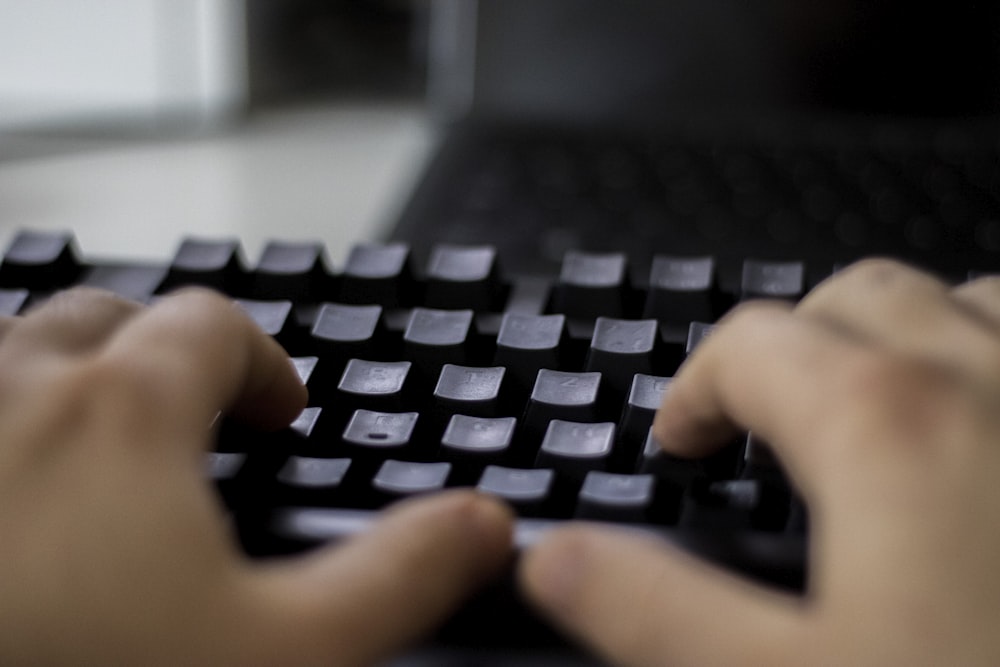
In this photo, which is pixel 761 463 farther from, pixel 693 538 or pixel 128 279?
pixel 128 279

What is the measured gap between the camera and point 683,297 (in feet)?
1.60

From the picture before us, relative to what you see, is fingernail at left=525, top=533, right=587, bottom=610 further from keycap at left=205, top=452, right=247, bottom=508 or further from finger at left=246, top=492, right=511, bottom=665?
keycap at left=205, top=452, right=247, bottom=508

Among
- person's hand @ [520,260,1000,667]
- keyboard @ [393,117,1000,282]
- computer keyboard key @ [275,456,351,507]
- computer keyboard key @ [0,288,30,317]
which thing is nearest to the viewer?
person's hand @ [520,260,1000,667]

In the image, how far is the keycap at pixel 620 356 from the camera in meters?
0.44

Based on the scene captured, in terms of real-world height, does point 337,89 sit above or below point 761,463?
below

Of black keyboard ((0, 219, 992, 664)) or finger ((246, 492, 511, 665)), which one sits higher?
finger ((246, 492, 511, 665))

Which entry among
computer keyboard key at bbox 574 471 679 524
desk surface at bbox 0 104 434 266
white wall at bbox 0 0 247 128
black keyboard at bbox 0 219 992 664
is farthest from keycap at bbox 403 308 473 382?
white wall at bbox 0 0 247 128

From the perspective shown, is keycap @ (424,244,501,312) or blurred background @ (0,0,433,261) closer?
keycap @ (424,244,501,312)

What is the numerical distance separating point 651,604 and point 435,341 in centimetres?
19

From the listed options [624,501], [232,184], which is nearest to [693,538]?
A: [624,501]

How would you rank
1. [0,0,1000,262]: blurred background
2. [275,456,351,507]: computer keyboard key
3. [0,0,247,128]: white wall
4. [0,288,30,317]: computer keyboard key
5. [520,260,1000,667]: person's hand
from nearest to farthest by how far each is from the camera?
[520,260,1000,667]: person's hand, [275,456,351,507]: computer keyboard key, [0,288,30,317]: computer keyboard key, [0,0,1000,262]: blurred background, [0,0,247,128]: white wall

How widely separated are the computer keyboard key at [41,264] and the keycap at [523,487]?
0.25 m

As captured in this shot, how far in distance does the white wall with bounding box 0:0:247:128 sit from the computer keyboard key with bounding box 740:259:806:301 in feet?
2.12

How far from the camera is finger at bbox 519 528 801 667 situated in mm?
279
